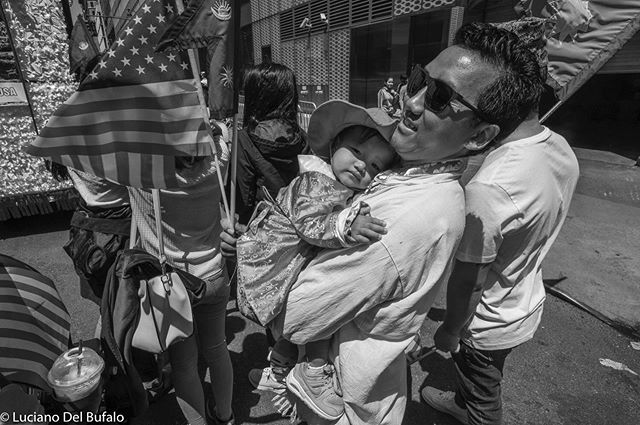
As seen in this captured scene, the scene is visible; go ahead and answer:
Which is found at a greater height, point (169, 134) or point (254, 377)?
point (169, 134)

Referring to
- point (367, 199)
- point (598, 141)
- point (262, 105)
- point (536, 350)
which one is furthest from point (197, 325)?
point (598, 141)

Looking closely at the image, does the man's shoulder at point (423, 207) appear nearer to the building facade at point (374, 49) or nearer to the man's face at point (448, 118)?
the man's face at point (448, 118)

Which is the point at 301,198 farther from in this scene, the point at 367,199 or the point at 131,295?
the point at 131,295

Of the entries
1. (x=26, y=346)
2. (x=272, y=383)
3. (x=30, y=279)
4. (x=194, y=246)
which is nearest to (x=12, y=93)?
(x=30, y=279)

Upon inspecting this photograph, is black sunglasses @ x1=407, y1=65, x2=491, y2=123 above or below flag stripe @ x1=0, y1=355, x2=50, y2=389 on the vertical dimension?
above

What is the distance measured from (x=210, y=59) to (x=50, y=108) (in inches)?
172

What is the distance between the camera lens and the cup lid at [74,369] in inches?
49.6

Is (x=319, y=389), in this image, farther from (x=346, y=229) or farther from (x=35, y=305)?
(x=35, y=305)

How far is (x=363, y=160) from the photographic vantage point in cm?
146

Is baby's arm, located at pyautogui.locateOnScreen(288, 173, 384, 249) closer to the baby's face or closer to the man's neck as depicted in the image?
the baby's face

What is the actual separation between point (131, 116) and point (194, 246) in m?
0.67

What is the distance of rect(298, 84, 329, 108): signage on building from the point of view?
9.88m

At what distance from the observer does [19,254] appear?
4.58 metres

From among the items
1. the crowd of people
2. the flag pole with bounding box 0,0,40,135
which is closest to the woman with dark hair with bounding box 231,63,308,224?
the crowd of people
